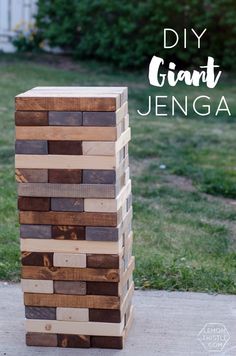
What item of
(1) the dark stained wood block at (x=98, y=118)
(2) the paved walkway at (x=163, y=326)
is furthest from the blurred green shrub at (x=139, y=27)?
(1) the dark stained wood block at (x=98, y=118)

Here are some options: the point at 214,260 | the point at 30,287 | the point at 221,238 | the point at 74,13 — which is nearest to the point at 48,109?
the point at 30,287

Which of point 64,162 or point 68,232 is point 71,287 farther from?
point 64,162

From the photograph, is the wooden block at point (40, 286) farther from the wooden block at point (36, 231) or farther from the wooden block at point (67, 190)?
the wooden block at point (67, 190)

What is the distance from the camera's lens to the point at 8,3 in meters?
15.0

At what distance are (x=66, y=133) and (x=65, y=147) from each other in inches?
2.6

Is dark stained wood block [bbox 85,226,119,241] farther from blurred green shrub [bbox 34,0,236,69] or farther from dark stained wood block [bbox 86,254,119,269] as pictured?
blurred green shrub [bbox 34,0,236,69]

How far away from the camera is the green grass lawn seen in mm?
5418

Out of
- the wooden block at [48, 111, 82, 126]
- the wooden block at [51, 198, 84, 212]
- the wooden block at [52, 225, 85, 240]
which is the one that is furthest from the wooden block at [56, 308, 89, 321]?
the wooden block at [48, 111, 82, 126]

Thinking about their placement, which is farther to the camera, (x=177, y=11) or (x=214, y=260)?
(x=177, y=11)

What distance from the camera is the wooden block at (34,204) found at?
13.5 ft

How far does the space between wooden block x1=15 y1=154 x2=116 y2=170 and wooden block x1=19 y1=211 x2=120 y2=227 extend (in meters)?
0.23

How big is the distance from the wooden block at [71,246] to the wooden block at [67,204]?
0.16 m

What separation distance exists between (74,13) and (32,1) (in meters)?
0.96

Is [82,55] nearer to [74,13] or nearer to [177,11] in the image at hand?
[74,13]
